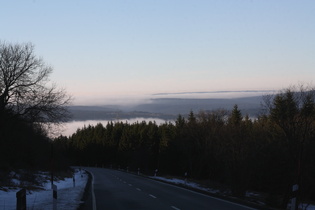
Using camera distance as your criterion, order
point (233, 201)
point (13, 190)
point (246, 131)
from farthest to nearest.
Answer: point (246, 131) → point (13, 190) → point (233, 201)

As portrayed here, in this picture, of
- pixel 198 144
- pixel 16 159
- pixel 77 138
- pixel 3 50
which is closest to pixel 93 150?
pixel 77 138

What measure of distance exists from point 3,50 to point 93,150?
11187 centimetres

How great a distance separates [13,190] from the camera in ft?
77.0

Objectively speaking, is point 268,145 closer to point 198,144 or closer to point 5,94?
point 5,94

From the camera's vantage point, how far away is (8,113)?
30516 millimetres

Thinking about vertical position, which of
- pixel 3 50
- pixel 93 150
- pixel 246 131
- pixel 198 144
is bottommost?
pixel 93 150

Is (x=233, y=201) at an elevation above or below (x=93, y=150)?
above

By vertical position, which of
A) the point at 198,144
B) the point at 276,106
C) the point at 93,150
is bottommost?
the point at 93,150

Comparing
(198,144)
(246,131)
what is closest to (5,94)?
(246,131)

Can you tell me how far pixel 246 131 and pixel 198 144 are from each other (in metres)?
37.1

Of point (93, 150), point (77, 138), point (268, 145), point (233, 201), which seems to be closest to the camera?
point (233, 201)

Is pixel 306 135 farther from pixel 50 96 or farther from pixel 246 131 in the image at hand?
pixel 50 96

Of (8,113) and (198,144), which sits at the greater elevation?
(8,113)

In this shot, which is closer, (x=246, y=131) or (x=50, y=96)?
(x=246, y=131)
